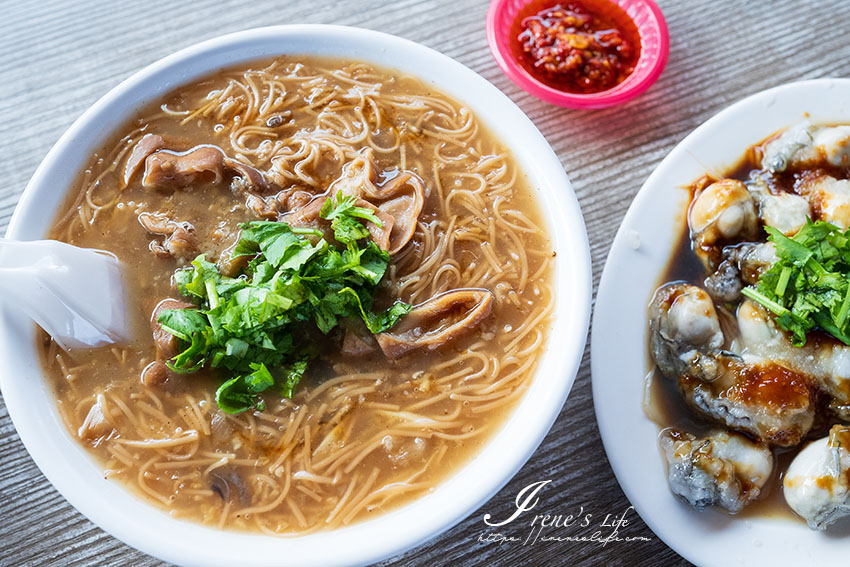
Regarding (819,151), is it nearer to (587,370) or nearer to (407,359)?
(587,370)

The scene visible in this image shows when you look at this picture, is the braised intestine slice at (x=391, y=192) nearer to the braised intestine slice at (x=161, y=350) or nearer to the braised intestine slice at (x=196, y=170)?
the braised intestine slice at (x=196, y=170)

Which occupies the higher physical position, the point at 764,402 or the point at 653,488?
the point at 764,402

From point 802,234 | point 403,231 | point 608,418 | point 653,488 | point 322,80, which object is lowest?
point 653,488

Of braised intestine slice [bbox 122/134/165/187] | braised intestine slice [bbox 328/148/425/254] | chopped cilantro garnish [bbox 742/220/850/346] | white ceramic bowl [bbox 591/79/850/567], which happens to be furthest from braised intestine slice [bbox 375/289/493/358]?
chopped cilantro garnish [bbox 742/220/850/346]

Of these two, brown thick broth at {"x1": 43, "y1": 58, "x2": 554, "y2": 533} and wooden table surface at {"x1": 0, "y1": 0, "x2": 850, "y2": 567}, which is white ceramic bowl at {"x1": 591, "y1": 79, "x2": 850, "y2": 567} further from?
brown thick broth at {"x1": 43, "y1": 58, "x2": 554, "y2": 533}

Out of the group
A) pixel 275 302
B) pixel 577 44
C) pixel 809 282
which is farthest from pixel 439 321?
pixel 577 44

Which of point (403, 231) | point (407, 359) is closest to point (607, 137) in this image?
point (403, 231)
